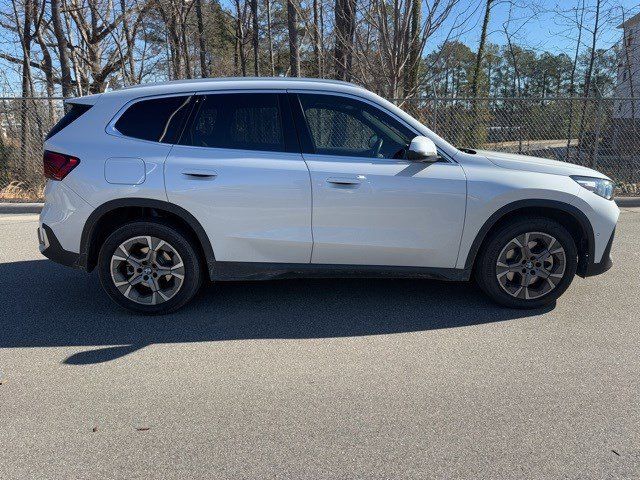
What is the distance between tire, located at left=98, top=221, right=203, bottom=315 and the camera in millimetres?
4043

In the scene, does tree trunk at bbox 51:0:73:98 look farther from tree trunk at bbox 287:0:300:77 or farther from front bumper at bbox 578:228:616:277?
front bumper at bbox 578:228:616:277

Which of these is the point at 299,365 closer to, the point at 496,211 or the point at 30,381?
the point at 30,381

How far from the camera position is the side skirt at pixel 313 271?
13.4 feet

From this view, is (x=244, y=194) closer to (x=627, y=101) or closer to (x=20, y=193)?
(x=20, y=193)

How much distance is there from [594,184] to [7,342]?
193 inches

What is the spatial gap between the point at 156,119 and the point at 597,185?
3.77 m

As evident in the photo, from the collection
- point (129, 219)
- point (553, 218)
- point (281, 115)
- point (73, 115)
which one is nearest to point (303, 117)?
point (281, 115)

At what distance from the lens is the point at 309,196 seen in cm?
390

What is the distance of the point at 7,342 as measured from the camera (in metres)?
3.73

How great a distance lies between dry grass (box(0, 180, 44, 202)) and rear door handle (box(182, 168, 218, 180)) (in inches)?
310

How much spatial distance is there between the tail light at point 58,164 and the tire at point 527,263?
11.4 feet

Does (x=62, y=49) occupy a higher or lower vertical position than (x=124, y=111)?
higher

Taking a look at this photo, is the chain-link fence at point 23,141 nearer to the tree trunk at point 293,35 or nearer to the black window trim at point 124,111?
the tree trunk at point 293,35

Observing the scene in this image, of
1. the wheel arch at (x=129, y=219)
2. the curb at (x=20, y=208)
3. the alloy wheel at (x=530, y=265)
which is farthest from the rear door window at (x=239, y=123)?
the curb at (x=20, y=208)
